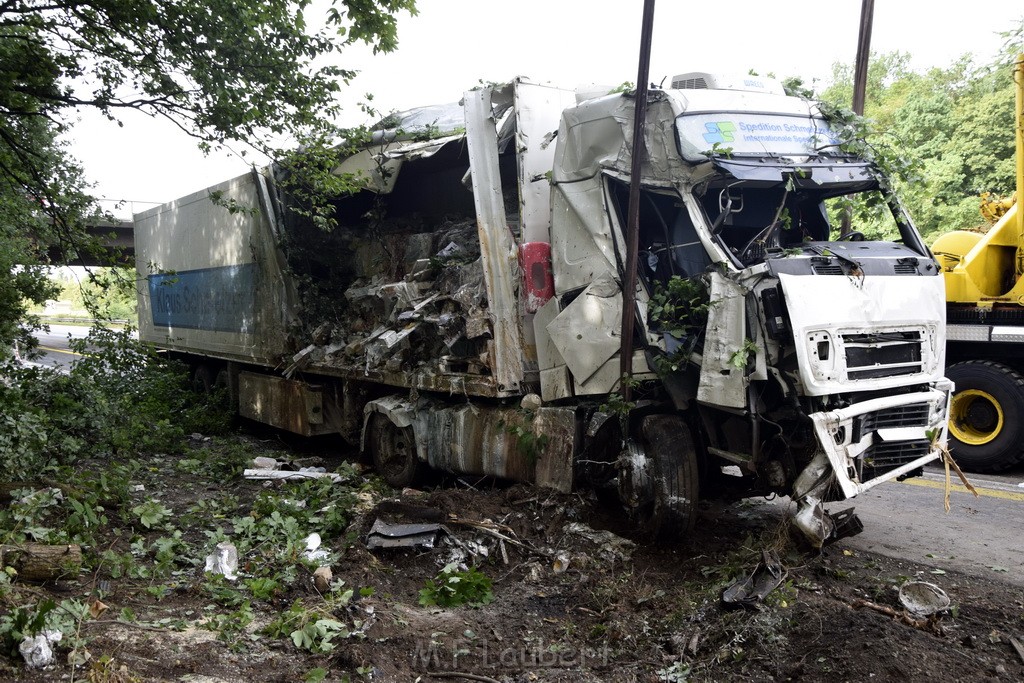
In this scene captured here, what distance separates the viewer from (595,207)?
5715 mm

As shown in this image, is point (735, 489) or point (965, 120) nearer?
point (735, 489)

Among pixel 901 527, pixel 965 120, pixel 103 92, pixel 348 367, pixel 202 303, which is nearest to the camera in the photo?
pixel 901 527

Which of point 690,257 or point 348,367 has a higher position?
point 690,257

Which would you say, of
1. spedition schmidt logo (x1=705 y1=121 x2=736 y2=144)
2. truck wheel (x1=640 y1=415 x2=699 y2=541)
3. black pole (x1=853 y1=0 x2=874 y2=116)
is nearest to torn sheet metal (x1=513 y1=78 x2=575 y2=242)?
spedition schmidt logo (x1=705 y1=121 x2=736 y2=144)

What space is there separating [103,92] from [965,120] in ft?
61.8

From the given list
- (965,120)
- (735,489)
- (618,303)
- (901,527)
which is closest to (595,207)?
(618,303)

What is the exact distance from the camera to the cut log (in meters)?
4.45

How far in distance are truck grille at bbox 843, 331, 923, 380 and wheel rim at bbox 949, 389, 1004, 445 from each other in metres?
3.12

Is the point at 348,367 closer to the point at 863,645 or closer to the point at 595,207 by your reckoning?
the point at 595,207

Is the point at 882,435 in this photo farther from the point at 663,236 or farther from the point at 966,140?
the point at 966,140

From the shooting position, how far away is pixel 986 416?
7.70 metres

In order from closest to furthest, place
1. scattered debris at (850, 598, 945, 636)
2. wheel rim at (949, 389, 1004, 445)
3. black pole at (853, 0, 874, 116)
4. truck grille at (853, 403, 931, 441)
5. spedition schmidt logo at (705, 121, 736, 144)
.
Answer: scattered debris at (850, 598, 945, 636) → truck grille at (853, 403, 931, 441) → spedition schmidt logo at (705, 121, 736, 144) → black pole at (853, 0, 874, 116) → wheel rim at (949, 389, 1004, 445)

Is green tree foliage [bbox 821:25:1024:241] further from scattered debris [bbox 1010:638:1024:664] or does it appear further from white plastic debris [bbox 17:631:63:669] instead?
white plastic debris [bbox 17:631:63:669]

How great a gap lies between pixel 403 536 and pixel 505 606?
1049mm
